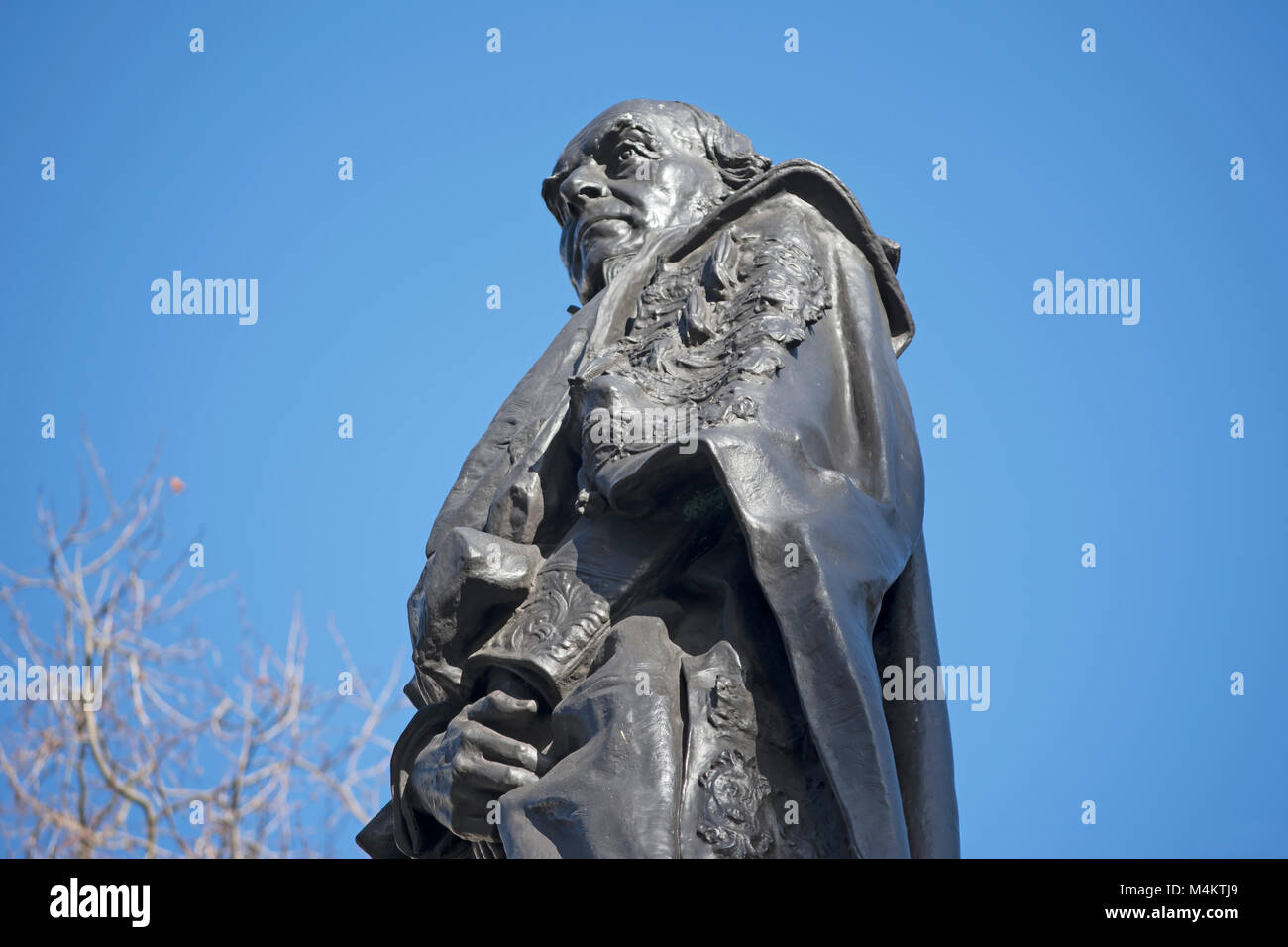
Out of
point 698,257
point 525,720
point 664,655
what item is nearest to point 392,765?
point 525,720

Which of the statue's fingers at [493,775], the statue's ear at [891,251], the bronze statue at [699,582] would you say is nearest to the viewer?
the bronze statue at [699,582]

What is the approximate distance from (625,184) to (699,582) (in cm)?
202

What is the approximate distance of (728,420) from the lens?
5422mm

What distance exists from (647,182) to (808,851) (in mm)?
2883

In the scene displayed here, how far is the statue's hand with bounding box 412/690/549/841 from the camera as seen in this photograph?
5.30m

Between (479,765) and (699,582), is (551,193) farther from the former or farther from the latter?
(479,765)

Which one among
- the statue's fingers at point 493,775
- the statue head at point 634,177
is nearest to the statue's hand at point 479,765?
the statue's fingers at point 493,775

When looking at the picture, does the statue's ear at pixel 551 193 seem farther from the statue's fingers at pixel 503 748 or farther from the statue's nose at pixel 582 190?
the statue's fingers at pixel 503 748

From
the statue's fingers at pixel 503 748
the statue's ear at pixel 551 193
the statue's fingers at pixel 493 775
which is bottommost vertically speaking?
the statue's fingers at pixel 493 775

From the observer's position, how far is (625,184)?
22.9 ft

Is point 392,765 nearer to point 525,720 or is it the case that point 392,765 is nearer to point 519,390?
point 525,720

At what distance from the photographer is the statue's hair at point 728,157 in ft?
23.3

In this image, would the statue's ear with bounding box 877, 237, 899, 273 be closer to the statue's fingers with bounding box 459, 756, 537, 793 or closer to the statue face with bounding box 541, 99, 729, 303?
the statue face with bounding box 541, 99, 729, 303

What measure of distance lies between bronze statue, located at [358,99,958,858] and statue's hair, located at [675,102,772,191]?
2.04ft
